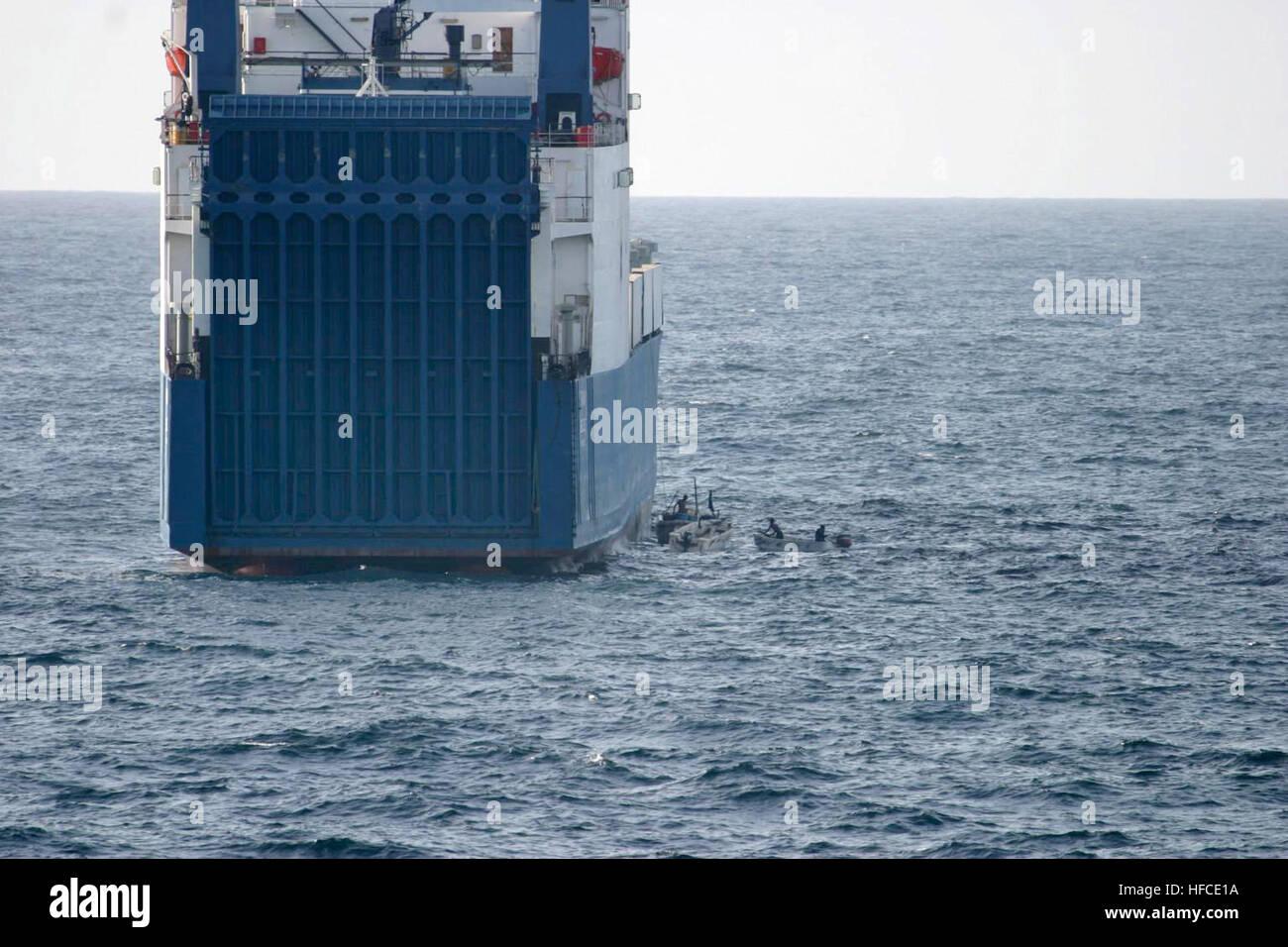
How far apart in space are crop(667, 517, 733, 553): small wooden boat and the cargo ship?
10.2 meters

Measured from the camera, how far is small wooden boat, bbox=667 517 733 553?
7581 centimetres

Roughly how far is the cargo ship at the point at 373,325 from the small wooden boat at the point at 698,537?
33.6 ft

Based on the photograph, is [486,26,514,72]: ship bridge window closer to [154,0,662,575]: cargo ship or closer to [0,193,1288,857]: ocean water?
[154,0,662,575]: cargo ship

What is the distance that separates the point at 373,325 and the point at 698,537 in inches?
691

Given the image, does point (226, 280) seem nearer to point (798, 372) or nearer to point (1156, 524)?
point (1156, 524)

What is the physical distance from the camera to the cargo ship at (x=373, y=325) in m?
63.6

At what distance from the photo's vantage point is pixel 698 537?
76188 mm

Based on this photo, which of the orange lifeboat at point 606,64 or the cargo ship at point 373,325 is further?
the orange lifeboat at point 606,64

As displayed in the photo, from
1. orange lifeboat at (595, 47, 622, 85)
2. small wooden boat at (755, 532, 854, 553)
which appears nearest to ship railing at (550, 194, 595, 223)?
orange lifeboat at (595, 47, 622, 85)

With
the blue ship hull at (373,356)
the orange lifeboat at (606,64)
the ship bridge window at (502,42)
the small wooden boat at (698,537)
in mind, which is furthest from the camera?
the orange lifeboat at (606,64)

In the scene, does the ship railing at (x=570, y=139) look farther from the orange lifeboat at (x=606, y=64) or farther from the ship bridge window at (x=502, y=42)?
the orange lifeboat at (x=606, y=64)

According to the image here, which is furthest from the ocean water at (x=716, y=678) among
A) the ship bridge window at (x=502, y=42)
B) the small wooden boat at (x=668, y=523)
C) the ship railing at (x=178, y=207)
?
the ship bridge window at (x=502, y=42)

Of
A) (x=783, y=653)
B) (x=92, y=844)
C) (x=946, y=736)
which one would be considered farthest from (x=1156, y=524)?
(x=92, y=844)

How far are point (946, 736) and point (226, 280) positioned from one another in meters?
27.5
